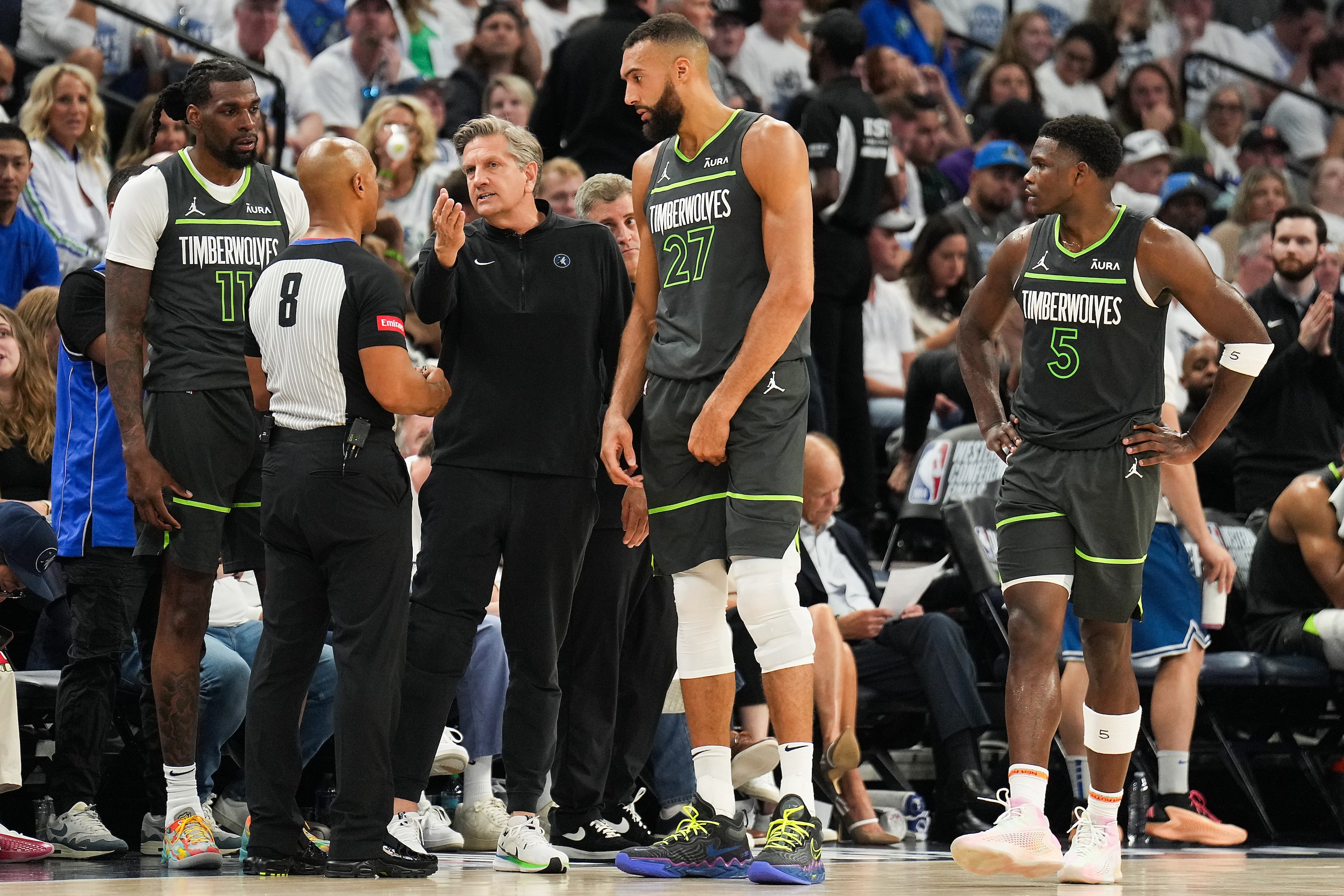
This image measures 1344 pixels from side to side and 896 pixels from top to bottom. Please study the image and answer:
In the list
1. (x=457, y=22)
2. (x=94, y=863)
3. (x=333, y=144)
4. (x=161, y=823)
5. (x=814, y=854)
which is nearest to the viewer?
(x=814, y=854)

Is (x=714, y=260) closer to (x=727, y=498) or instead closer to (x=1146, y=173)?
(x=727, y=498)

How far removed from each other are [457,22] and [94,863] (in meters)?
7.09

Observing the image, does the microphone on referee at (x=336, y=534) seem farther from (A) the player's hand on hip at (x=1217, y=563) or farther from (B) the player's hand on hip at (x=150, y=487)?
(A) the player's hand on hip at (x=1217, y=563)

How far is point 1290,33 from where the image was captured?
50.1 feet

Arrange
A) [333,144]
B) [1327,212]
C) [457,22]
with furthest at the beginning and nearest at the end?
[1327,212], [457,22], [333,144]

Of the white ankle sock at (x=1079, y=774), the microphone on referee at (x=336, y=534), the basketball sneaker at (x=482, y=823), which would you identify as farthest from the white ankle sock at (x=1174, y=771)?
the microphone on referee at (x=336, y=534)

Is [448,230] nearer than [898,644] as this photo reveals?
Yes

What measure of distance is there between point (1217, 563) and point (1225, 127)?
7752 millimetres

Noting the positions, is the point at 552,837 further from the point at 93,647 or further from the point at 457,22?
the point at 457,22

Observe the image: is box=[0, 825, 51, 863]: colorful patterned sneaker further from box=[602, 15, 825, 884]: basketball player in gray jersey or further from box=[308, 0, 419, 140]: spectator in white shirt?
box=[308, 0, 419, 140]: spectator in white shirt

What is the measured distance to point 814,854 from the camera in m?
4.34

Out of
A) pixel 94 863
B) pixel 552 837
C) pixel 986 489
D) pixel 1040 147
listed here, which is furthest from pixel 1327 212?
pixel 94 863

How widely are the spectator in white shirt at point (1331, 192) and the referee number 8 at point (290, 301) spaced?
32.6 feet

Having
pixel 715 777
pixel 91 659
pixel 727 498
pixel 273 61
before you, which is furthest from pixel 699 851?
pixel 273 61
